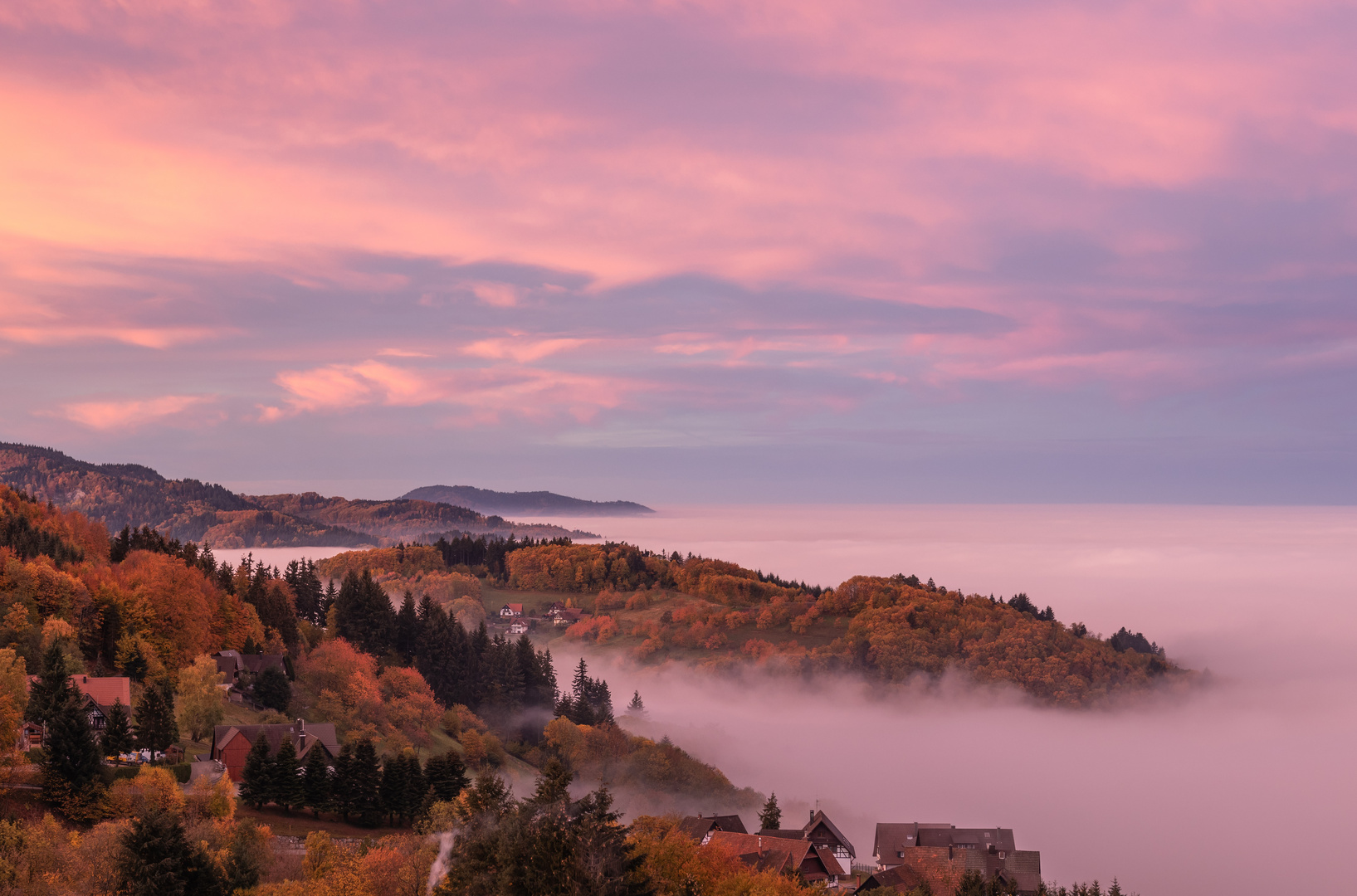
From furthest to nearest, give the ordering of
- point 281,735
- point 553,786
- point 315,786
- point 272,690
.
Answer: point 272,690 < point 281,735 < point 315,786 < point 553,786

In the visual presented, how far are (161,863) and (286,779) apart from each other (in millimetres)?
32840

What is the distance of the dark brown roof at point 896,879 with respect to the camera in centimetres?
8962

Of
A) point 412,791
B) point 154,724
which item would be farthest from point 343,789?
point 154,724

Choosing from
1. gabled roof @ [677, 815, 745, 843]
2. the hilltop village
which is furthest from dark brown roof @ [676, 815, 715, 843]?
the hilltop village

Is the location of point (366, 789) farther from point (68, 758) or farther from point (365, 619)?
point (365, 619)

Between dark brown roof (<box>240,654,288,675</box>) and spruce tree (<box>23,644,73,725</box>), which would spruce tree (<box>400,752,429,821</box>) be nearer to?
spruce tree (<box>23,644,73,725</box>)

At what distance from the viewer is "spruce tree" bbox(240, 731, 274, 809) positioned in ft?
265

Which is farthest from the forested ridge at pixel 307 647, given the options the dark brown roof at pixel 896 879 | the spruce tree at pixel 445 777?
the dark brown roof at pixel 896 879

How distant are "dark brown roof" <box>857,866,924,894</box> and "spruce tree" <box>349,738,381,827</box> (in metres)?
Result: 41.6

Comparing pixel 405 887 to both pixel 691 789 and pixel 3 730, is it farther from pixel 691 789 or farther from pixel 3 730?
pixel 691 789

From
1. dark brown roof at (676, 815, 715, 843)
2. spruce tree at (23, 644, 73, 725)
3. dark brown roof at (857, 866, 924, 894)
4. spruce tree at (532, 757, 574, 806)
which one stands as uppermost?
spruce tree at (532, 757, 574, 806)

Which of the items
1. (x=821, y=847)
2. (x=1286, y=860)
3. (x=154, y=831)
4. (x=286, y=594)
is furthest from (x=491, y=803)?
(x=1286, y=860)

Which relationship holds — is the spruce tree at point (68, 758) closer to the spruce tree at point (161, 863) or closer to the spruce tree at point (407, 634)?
the spruce tree at point (161, 863)

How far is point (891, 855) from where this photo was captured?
357ft
